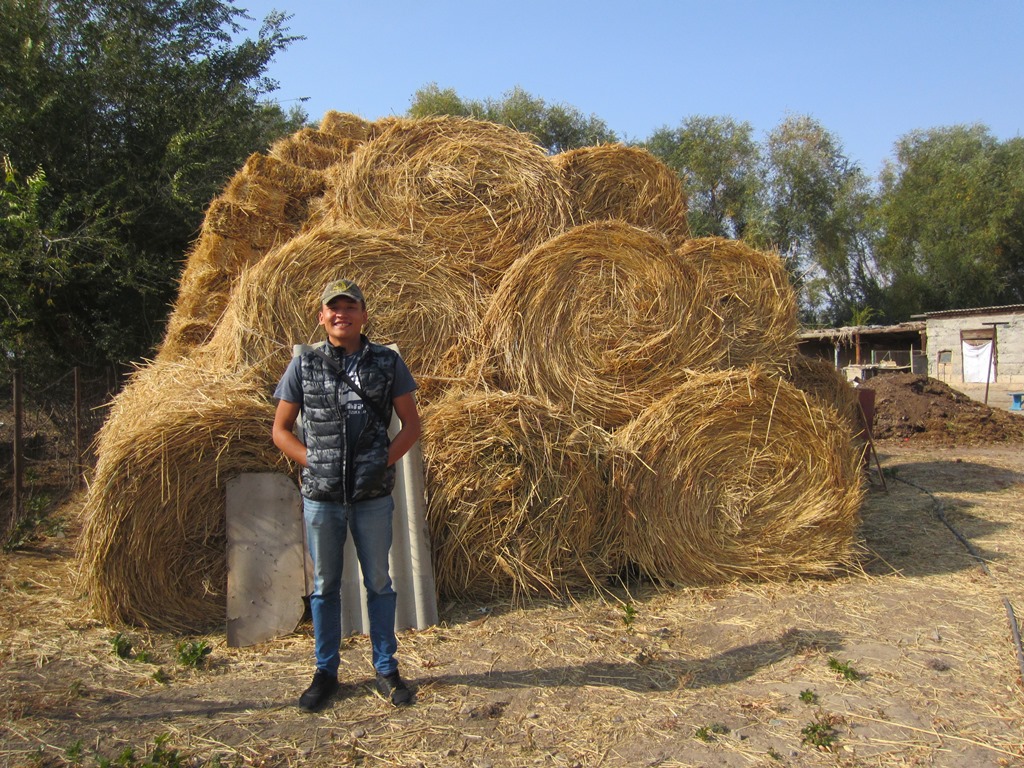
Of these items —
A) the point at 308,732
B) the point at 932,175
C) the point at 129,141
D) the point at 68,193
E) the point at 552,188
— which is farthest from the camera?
the point at 932,175

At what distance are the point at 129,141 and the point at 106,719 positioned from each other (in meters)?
6.88

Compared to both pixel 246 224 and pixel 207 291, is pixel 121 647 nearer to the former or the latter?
pixel 207 291

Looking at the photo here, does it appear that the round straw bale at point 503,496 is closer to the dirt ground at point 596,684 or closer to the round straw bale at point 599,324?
the dirt ground at point 596,684

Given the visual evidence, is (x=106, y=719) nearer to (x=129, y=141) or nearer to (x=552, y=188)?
(x=552, y=188)

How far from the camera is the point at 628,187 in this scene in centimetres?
565

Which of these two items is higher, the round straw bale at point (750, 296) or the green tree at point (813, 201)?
the green tree at point (813, 201)

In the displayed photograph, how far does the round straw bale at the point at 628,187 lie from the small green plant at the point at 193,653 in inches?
143

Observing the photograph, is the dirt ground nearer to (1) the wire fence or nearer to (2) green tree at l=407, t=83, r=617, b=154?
(1) the wire fence

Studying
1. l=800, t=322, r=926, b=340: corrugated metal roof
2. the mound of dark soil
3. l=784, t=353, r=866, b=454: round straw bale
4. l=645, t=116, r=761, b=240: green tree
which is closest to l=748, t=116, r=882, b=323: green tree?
l=645, t=116, r=761, b=240: green tree

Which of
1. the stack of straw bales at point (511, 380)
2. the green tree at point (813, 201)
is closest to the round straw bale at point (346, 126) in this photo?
the stack of straw bales at point (511, 380)

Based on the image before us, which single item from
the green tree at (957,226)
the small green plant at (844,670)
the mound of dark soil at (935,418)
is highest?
the green tree at (957,226)

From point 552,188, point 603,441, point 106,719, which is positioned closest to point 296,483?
point 106,719

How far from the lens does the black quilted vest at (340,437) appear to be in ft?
9.94

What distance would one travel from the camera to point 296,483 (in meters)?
3.99
